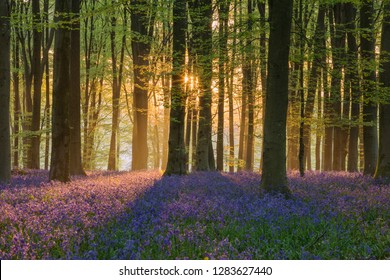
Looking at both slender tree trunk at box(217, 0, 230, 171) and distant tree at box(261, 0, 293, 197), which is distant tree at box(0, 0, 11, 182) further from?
distant tree at box(261, 0, 293, 197)

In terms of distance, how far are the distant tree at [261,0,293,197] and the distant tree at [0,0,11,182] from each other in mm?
8429

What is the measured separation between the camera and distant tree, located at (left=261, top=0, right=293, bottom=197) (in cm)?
945

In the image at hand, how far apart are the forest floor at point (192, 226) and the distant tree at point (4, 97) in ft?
11.8

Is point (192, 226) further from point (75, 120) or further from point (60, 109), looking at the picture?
point (75, 120)

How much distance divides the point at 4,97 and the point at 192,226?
Result: 9.44 m

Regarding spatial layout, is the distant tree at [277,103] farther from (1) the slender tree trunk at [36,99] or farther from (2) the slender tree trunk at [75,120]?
(1) the slender tree trunk at [36,99]

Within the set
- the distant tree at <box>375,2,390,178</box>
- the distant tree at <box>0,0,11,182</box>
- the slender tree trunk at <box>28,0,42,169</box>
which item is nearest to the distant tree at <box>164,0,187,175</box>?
the distant tree at <box>0,0,11,182</box>

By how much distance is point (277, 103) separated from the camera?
9461 millimetres

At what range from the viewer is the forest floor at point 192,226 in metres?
4.78

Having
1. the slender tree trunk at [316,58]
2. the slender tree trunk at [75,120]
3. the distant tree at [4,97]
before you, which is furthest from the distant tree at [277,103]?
the slender tree trunk at [75,120]

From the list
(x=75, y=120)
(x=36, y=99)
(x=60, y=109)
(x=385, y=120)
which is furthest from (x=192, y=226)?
(x=36, y=99)

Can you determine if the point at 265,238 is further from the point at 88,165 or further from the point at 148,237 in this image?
the point at 88,165

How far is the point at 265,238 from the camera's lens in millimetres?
5441

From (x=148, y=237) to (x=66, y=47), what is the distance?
A: 31.7 ft
